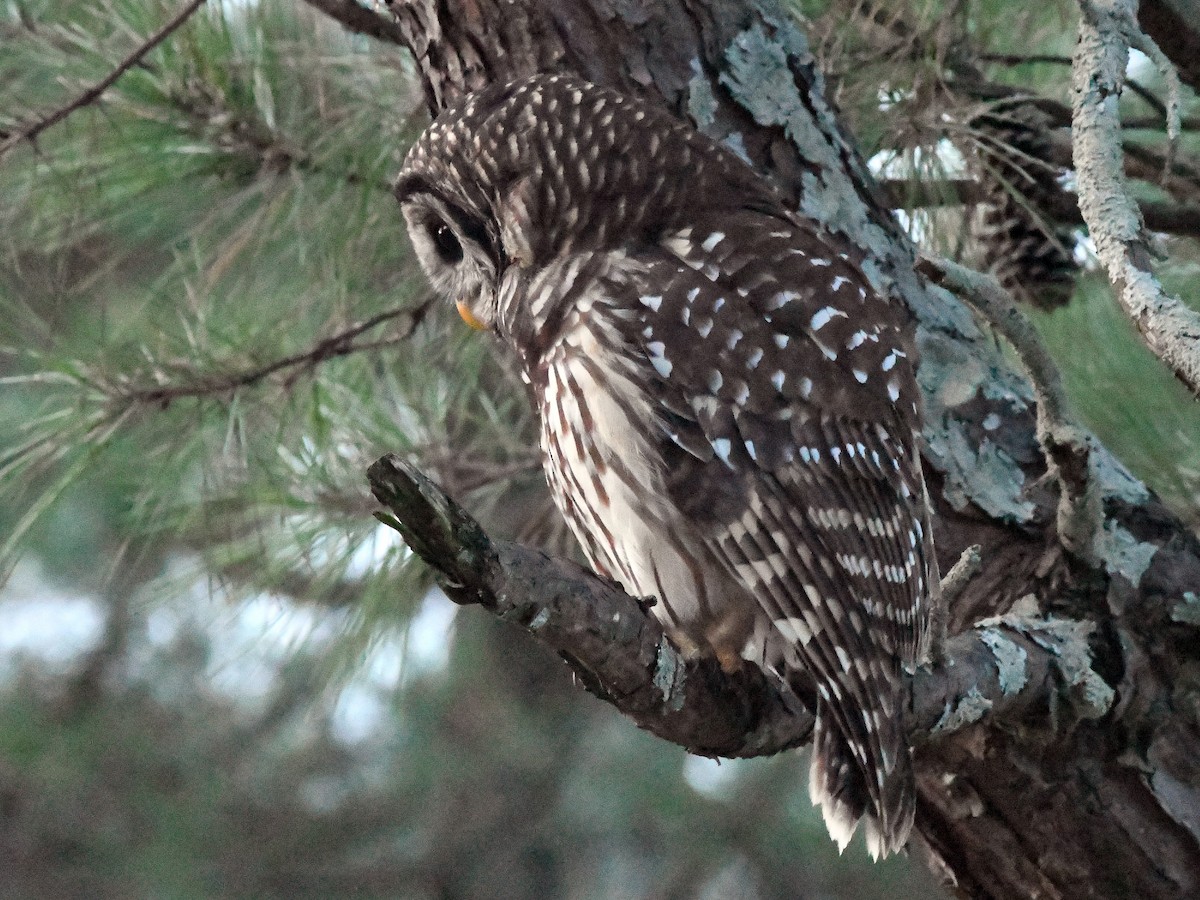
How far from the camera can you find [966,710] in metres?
1.67

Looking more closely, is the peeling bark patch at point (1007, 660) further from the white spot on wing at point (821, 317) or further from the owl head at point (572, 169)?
the owl head at point (572, 169)

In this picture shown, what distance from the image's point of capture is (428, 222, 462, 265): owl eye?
2.07 meters

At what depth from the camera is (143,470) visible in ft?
8.11

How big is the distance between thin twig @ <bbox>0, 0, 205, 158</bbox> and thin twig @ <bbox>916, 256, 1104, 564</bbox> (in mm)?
1117

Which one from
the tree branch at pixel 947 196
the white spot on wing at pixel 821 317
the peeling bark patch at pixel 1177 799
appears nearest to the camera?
the white spot on wing at pixel 821 317

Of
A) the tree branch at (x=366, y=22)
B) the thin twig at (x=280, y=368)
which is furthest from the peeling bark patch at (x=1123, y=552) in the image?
the tree branch at (x=366, y=22)

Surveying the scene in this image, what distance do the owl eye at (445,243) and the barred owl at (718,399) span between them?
0.12m

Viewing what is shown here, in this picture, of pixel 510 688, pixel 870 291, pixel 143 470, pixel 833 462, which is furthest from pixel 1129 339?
pixel 510 688

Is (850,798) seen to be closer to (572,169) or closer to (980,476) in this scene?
(980,476)

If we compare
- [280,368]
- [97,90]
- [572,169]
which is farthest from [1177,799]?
[97,90]

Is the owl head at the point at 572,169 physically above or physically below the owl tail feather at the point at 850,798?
above

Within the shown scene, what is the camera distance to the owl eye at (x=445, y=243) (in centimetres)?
207

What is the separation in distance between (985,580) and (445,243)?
92 centimetres

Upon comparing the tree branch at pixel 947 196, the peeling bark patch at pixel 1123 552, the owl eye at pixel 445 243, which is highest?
the tree branch at pixel 947 196
